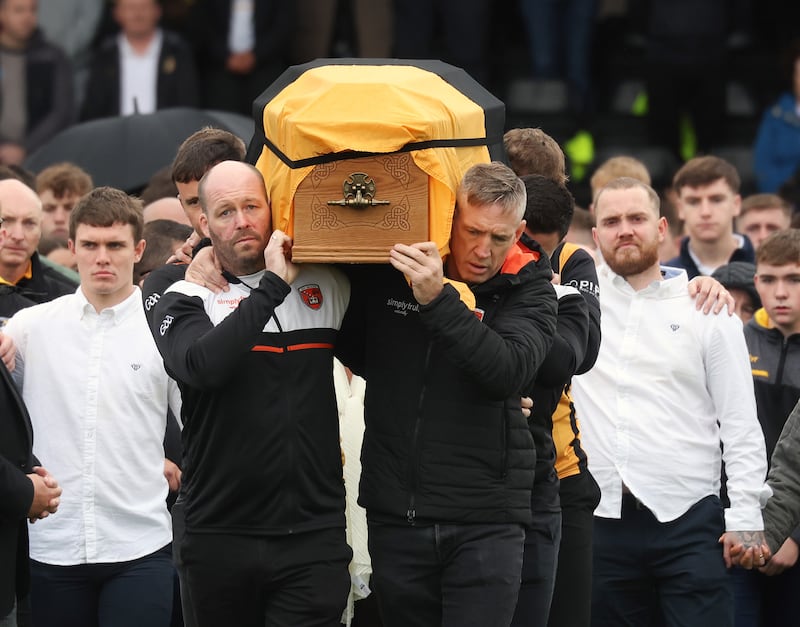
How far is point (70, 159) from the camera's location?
407 inches

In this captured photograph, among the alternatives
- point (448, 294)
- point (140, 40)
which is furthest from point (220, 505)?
point (140, 40)

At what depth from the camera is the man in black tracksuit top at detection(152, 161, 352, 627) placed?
5426 millimetres

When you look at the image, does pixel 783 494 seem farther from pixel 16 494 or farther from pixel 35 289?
pixel 35 289

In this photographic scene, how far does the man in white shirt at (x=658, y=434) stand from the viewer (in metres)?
6.96

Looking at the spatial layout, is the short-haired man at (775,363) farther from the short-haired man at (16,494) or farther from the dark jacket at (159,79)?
the dark jacket at (159,79)

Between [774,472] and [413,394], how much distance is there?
2.12 m

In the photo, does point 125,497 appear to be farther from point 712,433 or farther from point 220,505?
point 712,433

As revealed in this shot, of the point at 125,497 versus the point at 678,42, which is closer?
the point at 125,497

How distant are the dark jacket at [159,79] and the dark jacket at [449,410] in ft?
23.7

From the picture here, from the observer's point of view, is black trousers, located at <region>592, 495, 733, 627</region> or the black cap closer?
black trousers, located at <region>592, 495, 733, 627</region>

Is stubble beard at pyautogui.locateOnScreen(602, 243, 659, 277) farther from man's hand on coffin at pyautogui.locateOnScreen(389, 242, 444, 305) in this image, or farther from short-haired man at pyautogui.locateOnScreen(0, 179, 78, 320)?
short-haired man at pyautogui.locateOnScreen(0, 179, 78, 320)

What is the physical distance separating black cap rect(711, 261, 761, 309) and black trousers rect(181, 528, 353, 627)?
3624 mm

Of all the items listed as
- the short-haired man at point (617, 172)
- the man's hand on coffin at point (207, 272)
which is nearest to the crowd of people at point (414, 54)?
the short-haired man at point (617, 172)

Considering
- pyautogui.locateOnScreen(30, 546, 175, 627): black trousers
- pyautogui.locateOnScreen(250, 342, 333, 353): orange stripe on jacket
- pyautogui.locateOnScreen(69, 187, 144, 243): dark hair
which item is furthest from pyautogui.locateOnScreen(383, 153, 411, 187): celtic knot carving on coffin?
pyautogui.locateOnScreen(30, 546, 175, 627): black trousers
